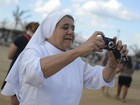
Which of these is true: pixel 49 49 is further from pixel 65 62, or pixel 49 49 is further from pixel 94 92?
pixel 94 92

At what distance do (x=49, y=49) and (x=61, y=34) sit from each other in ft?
0.54

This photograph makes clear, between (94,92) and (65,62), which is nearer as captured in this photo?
(65,62)

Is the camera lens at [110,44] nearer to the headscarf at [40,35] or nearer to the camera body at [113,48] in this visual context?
the camera body at [113,48]

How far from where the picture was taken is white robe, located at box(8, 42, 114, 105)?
2889 millimetres

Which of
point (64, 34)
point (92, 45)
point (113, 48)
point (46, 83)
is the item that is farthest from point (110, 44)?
point (46, 83)

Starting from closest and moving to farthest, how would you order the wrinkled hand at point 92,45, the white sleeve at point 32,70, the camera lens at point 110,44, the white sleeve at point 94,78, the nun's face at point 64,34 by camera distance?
the wrinkled hand at point 92,45 < the white sleeve at point 32,70 < the camera lens at point 110,44 < the nun's face at point 64,34 < the white sleeve at point 94,78

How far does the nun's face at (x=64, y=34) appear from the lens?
3.13 metres

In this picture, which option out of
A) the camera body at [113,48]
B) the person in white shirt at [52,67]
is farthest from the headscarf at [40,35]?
the camera body at [113,48]

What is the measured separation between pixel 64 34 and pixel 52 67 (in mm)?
457

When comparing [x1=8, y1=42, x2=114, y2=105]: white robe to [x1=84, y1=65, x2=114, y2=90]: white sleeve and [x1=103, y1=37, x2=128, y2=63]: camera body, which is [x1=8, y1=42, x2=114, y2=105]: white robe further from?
[x1=103, y1=37, x2=128, y2=63]: camera body

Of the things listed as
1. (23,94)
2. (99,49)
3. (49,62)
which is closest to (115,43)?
(99,49)

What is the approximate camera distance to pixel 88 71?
3533 millimetres

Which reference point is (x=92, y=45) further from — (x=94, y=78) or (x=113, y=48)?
(x=94, y=78)

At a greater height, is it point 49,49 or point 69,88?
point 49,49
